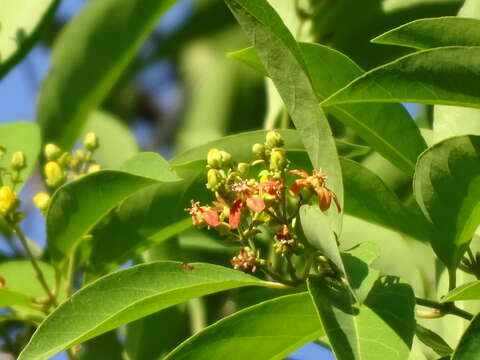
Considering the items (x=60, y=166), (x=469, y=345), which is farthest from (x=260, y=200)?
(x=60, y=166)

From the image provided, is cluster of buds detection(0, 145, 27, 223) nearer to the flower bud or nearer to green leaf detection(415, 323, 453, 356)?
the flower bud

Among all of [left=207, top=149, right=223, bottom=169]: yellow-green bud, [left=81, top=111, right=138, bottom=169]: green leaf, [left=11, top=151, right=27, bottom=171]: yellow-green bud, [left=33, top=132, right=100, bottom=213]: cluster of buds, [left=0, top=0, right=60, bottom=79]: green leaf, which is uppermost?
[left=0, top=0, right=60, bottom=79]: green leaf

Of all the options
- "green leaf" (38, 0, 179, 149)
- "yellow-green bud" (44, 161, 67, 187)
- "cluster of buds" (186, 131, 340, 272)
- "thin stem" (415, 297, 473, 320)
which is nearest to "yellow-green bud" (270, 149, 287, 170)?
"cluster of buds" (186, 131, 340, 272)

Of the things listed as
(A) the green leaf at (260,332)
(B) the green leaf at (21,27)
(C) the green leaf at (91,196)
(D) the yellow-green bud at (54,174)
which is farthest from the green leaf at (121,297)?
(B) the green leaf at (21,27)

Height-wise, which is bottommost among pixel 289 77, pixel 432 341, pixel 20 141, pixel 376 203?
pixel 432 341

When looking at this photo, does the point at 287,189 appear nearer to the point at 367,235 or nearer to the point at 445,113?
the point at 445,113

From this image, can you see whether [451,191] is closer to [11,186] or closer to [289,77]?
[289,77]
